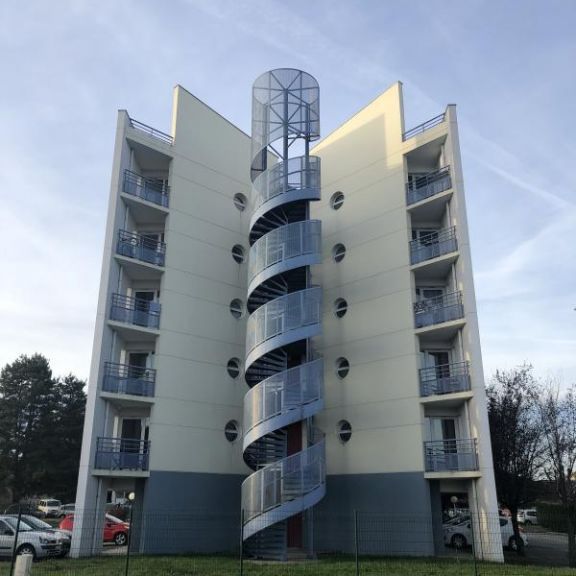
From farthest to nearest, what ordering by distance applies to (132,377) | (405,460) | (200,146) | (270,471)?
(200,146) → (132,377) → (405,460) → (270,471)

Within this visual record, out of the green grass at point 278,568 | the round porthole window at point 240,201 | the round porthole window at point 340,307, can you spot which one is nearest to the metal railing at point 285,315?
the round porthole window at point 340,307

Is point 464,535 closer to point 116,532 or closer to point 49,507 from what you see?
point 116,532

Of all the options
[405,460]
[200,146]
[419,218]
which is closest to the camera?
[405,460]

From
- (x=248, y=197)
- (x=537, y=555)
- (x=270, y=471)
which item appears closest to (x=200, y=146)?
(x=248, y=197)

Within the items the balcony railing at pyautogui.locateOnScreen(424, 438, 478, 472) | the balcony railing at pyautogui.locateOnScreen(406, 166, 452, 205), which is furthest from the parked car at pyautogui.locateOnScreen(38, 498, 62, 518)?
the balcony railing at pyautogui.locateOnScreen(406, 166, 452, 205)

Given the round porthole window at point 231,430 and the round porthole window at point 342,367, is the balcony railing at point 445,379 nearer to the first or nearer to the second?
the round porthole window at point 342,367

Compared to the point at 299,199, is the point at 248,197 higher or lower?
higher

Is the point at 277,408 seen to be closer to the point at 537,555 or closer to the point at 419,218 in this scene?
the point at 419,218

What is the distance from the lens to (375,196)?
24016mm

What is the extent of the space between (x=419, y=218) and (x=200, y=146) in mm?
9685

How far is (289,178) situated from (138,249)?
6321mm

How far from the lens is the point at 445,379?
2017 cm

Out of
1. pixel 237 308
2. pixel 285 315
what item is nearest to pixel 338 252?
pixel 237 308

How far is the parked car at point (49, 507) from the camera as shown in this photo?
4625 centimetres
